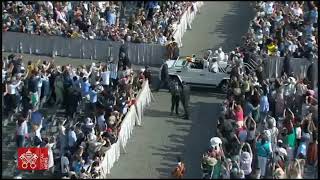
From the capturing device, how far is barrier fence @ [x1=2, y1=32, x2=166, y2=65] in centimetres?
3419

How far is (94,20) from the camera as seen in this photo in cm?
3584

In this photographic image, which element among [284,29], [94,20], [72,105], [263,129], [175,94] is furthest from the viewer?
[94,20]

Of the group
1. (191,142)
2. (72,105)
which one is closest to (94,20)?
(72,105)

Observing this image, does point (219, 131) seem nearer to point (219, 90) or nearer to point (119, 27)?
point (219, 90)

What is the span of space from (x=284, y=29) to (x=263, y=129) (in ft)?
35.3

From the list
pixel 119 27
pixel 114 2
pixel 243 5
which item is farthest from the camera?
pixel 243 5

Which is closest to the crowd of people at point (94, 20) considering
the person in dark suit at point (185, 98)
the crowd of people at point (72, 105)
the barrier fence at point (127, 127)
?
the crowd of people at point (72, 105)

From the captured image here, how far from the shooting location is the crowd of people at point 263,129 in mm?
22109

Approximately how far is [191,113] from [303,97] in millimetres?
4217

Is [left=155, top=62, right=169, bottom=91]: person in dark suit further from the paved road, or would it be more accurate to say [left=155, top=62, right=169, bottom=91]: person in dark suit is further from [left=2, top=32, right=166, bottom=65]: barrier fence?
[left=2, top=32, right=166, bottom=65]: barrier fence

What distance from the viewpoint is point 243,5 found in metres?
43.9

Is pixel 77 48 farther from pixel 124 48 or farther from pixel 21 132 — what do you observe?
pixel 21 132

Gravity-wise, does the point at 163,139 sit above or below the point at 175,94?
below

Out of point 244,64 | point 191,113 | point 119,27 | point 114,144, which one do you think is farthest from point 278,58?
point 114,144
